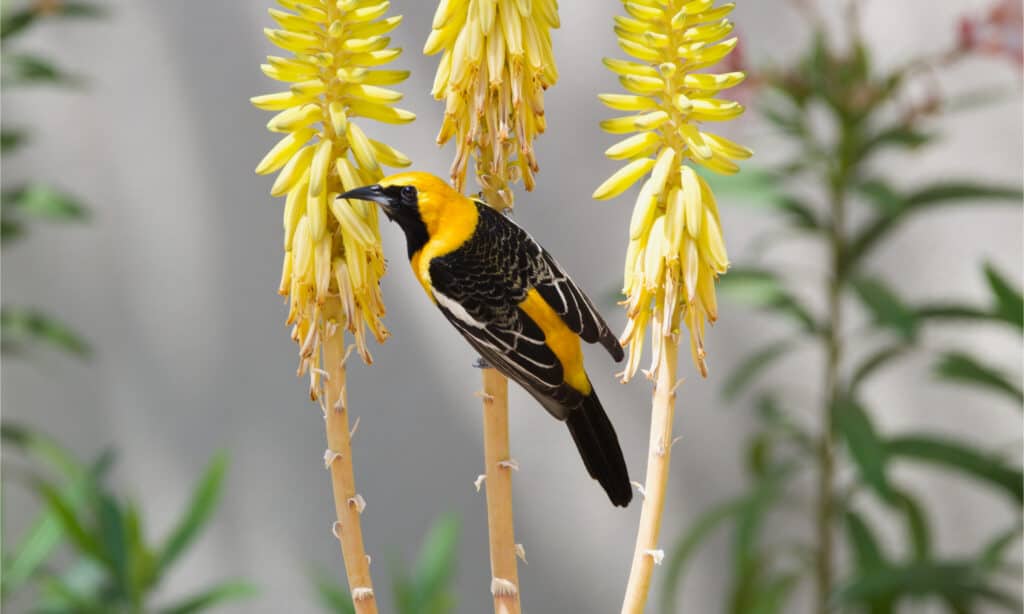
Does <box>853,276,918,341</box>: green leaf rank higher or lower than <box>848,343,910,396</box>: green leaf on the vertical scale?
higher

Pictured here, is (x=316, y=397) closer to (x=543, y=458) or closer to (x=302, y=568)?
(x=543, y=458)

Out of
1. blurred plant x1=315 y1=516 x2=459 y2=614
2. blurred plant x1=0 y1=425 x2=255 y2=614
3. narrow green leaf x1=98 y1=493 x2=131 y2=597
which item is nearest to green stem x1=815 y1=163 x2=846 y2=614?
blurred plant x1=315 y1=516 x2=459 y2=614

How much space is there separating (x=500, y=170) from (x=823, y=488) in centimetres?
109

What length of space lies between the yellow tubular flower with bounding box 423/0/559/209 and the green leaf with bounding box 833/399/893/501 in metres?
0.88

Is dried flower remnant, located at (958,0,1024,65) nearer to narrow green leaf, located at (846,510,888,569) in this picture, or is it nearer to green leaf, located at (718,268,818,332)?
green leaf, located at (718,268,818,332)

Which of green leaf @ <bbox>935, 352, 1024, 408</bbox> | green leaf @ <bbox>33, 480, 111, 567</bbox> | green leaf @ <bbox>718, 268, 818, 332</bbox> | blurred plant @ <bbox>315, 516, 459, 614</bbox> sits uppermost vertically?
green leaf @ <bbox>718, 268, 818, 332</bbox>

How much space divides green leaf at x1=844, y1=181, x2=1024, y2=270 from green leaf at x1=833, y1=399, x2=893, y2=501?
0.60 ft

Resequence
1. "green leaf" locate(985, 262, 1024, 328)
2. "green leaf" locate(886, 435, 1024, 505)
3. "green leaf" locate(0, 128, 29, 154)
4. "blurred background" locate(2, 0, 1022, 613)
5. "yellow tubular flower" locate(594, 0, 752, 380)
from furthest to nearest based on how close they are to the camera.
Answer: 1. "blurred background" locate(2, 0, 1022, 613)
2. "green leaf" locate(0, 128, 29, 154)
3. "green leaf" locate(886, 435, 1024, 505)
4. "green leaf" locate(985, 262, 1024, 328)
5. "yellow tubular flower" locate(594, 0, 752, 380)

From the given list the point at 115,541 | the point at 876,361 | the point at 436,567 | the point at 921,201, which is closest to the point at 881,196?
the point at 921,201

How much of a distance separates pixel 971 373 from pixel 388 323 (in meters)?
0.83

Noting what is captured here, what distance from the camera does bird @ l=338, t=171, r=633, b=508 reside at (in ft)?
1.01

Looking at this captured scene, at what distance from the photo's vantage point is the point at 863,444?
1111mm

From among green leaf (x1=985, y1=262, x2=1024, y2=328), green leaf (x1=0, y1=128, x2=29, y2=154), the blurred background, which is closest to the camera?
green leaf (x1=985, y1=262, x2=1024, y2=328)

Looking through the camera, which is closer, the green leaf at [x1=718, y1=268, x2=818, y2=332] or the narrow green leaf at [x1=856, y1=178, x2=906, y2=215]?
the narrow green leaf at [x1=856, y1=178, x2=906, y2=215]
